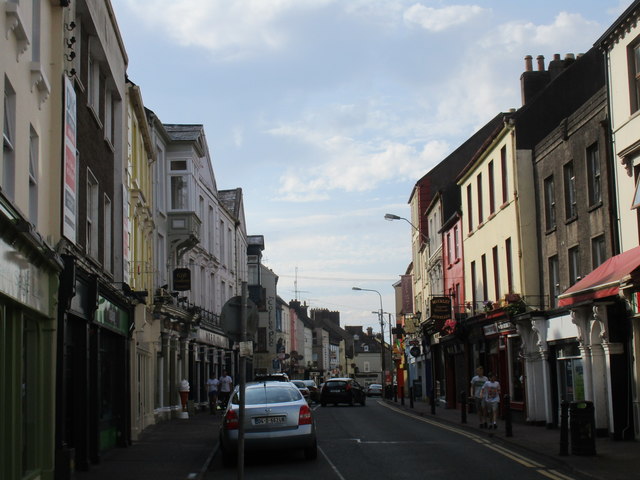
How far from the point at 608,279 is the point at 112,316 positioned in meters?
10.5

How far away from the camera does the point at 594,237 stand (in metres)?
22.2

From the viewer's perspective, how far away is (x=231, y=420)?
16.3 meters

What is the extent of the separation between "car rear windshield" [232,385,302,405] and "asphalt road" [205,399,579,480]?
117cm

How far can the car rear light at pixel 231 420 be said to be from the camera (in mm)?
16234

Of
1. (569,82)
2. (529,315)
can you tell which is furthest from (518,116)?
(529,315)

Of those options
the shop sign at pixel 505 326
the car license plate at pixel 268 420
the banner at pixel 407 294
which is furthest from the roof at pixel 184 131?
the banner at pixel 407 294

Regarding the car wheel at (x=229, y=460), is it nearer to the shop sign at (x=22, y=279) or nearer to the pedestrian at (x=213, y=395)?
the shop sign at (x=22, y=279)

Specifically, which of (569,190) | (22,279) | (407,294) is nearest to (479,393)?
(569,190)

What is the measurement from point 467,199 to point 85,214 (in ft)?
72.2

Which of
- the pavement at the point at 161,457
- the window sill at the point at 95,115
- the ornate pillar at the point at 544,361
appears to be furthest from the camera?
the ornate pillar at the point at 544,361

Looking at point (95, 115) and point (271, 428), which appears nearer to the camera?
point (271, 428)

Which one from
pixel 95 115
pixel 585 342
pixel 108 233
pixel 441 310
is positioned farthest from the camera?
pixel 441 310

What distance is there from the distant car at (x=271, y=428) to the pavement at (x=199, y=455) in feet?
2.47

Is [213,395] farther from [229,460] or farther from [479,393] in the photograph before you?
[229,460]
